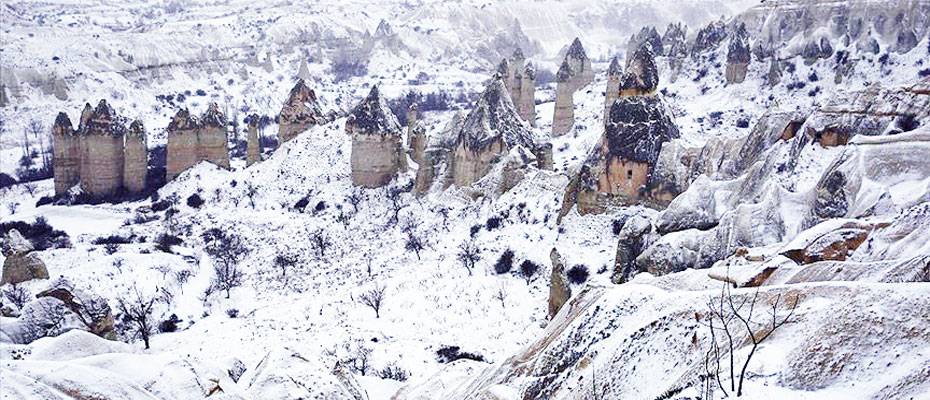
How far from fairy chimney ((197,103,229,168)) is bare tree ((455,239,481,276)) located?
24.8m

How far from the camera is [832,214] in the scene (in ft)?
80.6

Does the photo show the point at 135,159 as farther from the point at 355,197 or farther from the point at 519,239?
the point at 519,239

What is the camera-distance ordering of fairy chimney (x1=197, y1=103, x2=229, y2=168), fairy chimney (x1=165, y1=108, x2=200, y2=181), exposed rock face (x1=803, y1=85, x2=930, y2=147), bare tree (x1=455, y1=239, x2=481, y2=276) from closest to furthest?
exposed rock face (x1=803, y1=85, x2=930, y2=147)
bare tree (x1=455, y1=239, x2=481, y2=276)
fairy chimney (x1=165, y1=108, x2=200, y2=181)
fairy chimney (x1=197, y1=103, x2=229, y2=168)

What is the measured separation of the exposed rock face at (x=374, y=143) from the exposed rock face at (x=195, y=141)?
11.9 meters

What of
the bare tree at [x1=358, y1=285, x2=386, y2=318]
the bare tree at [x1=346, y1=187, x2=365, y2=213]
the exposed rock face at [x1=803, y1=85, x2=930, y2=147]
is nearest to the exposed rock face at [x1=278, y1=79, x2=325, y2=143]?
the bare tree at [x1=346, y1=187, x2=365, y2=213]

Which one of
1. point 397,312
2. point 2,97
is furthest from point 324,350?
point 2,97

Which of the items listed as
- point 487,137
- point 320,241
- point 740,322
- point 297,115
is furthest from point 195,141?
point 740,322

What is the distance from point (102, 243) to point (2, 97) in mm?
54544

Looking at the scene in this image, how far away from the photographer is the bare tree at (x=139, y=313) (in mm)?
31188

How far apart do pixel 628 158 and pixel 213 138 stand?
31.9m

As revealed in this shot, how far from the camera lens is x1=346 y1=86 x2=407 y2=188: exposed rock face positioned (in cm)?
4950

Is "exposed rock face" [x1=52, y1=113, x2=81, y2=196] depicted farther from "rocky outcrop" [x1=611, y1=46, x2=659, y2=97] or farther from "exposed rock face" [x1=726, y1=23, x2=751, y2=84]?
"exposed rock face" [x1=726, y1=23, x2=751, y2=84]

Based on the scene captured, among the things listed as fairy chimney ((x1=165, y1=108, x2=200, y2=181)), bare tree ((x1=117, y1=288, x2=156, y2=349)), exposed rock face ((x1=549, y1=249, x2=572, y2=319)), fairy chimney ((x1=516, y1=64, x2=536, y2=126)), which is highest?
fairy chimney ((x1=516, y1=64, x2=536, y2=126))

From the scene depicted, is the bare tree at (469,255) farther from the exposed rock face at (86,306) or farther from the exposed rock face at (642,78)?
the exposed rock face at (86,306)
